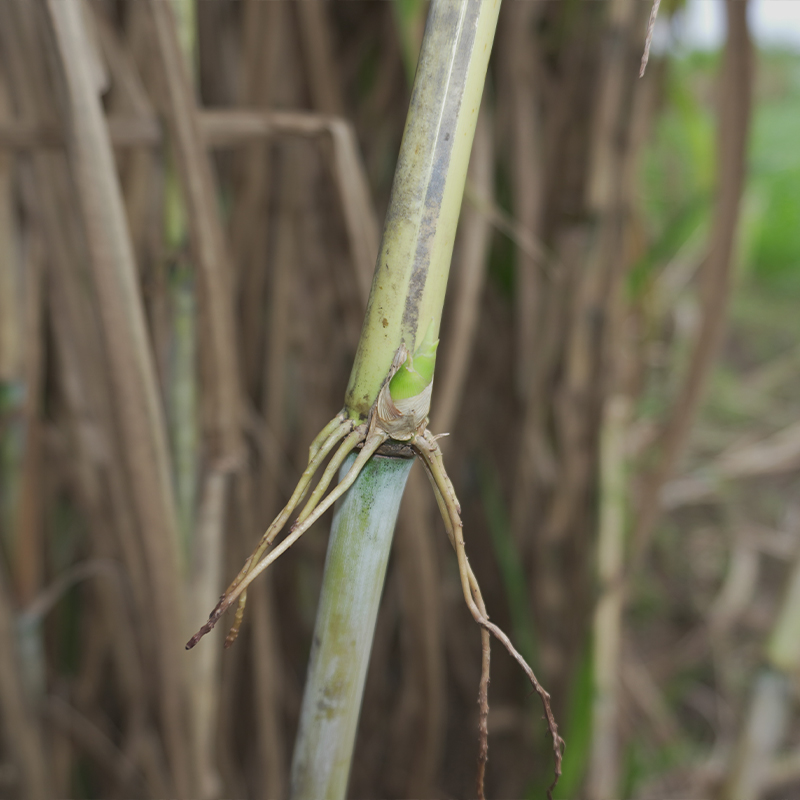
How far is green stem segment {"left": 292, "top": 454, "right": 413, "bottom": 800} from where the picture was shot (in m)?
0.17

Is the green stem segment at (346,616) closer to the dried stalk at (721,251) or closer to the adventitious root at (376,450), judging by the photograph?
the adventitious root at (376,450)

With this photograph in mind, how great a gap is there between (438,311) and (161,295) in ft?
0.82

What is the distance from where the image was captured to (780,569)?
3.19ft

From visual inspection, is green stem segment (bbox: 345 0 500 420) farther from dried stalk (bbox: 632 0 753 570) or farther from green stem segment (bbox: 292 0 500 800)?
dried stalk (bbox: 632 0 753 570)

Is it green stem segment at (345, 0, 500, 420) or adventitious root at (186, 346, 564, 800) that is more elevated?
green stem segment at (345, 0, 500, 420)

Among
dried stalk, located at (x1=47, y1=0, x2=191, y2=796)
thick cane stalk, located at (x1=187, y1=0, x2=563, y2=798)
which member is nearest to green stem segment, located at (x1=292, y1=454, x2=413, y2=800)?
thick cane stalk, located at (x1=187, y1=0, x2=563, y2=798)

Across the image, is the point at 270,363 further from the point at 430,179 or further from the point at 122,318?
the point at 430,179

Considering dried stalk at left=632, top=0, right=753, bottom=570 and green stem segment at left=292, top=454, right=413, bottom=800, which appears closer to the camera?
green stem segment at left=292, top=454, right=413, bottom=800

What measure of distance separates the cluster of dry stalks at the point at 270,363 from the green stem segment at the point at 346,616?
13 cm

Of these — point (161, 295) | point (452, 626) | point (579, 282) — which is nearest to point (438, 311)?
point (161, 295)

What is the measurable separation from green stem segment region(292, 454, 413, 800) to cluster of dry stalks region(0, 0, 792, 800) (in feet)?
0.43

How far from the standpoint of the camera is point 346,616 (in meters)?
0.18

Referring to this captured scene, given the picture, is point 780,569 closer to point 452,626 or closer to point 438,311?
point 452,626

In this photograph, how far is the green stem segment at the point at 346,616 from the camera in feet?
0.57
